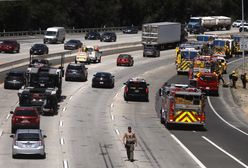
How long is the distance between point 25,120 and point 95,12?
120218 millimetres

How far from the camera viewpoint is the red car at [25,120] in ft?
141

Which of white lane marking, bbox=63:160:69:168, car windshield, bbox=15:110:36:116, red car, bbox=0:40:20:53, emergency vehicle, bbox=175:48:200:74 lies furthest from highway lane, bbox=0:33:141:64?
white lane marking, bbox=63:160:69:168

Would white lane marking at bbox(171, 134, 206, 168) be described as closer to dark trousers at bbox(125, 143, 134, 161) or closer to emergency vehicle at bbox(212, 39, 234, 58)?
dark trousers at bbox(125, 143, 134, 161)

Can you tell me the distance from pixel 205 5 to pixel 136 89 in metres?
126

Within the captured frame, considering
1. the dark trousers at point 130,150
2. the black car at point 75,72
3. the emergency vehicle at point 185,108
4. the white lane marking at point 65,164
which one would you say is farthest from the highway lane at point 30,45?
the dark trousers at point 130,150

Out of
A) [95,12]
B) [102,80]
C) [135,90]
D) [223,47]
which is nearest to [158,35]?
[223,47]

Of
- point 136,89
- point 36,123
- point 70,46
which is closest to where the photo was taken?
point 36,123

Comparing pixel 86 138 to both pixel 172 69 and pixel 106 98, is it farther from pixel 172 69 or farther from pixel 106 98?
pixel 172 69

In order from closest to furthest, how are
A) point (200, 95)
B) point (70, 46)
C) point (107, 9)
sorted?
1. point (200, 95)
2. point (70, 46)
3. point (107, 9)

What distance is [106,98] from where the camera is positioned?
2478 inches

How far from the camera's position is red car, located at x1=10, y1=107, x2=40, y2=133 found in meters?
43.1

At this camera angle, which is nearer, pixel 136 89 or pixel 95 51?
pixel 136 89

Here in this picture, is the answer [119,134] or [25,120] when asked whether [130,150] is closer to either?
[119,134]

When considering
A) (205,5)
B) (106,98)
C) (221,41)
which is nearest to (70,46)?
(221,41)
